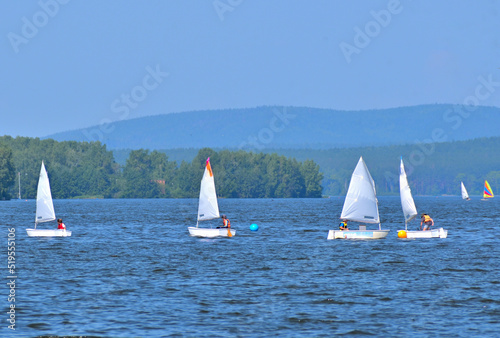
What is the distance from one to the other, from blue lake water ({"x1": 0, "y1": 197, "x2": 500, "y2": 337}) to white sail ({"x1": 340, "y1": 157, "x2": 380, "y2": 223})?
3219mm

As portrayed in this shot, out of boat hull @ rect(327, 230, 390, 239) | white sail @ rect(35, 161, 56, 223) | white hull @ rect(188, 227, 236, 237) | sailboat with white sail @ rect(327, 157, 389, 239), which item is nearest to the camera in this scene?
boat hull @ rect(327, 230, 390, 239)

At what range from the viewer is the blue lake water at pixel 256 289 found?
30.0m

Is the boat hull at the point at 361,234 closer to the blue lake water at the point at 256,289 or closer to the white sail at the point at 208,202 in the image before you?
the blue lake water at the point at 256,289


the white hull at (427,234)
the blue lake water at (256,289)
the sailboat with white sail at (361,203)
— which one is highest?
the sailboat with white sail at (361,203)

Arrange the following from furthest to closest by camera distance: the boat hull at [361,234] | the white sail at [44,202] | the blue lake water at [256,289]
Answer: the white sail at [44,202], the boat hull at [361,234], the blue lake water at [256,289]

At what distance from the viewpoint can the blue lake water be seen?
3003 centimetres

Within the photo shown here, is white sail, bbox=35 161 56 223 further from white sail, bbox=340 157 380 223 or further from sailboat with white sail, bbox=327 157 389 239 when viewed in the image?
white sail, bbox=340 157 380 223

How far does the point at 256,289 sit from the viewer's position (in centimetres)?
3969

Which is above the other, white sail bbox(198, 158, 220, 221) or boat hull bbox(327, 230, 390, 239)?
white sail bbox(198, 158, 220, 221)

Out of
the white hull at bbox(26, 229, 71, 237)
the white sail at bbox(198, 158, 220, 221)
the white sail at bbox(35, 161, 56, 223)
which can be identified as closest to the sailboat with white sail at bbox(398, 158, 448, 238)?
the white sail at bbox(198, 158, 220, 221)

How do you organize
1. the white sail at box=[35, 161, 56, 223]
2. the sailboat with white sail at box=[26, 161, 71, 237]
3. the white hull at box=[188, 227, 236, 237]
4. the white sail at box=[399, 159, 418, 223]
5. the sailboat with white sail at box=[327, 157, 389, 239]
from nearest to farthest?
the sailboat with white sail at box=[327, 157, 389, 239] < the white sail at box=[399, 159, 418, 223] < the white hull at box=[188, 227, 236, 237] < the sailboat with white sail at box=[26, 161, 71, 237] < the white sail at box=[35, 161, 56, 223]

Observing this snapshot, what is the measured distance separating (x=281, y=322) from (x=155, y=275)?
629 inches

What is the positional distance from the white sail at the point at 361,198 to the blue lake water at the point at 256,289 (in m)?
3.22

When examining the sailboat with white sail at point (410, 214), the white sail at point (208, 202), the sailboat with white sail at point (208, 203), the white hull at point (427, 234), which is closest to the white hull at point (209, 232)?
the sailboat with white sail at point (208, 203)
